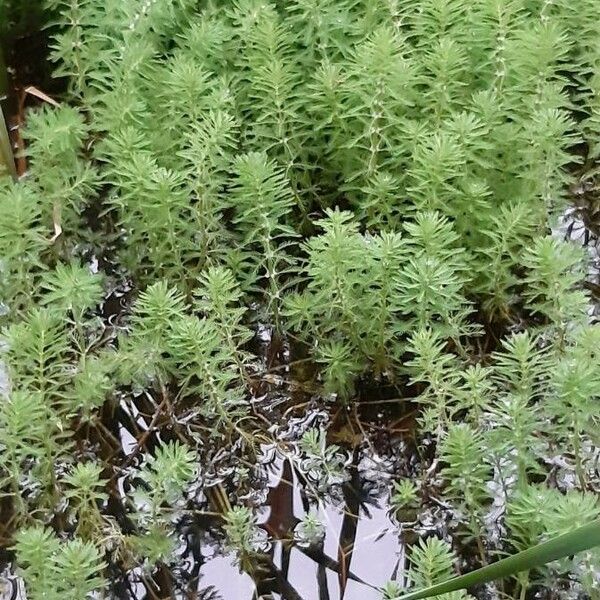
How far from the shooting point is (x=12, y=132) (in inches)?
77.5

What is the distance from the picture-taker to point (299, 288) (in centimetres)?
170

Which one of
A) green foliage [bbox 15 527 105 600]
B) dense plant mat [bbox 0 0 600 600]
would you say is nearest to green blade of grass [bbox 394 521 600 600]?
dense plant mat [bbox 0 0 600 600]

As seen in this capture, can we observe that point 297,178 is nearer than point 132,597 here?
No

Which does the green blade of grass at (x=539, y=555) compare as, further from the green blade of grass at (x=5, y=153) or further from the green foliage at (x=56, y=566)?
the green blade of grass at (x=5, y=153)

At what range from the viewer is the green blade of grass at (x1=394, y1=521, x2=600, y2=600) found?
99 centimetres

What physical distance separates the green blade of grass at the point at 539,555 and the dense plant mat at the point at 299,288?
0.48ft

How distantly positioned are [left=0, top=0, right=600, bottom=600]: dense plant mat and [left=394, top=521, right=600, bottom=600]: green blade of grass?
148 mm

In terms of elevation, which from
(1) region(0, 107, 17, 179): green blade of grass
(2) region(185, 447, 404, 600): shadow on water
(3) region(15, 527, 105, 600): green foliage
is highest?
(1) region(0, 107, 17, 179): green blade of grass

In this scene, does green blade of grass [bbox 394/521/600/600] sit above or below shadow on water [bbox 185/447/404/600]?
above

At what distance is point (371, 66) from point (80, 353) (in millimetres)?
718

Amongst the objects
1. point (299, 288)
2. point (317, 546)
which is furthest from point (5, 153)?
point (317, 546)

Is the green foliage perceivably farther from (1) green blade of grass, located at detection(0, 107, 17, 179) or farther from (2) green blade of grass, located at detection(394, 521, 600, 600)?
(1) green blade of grass, located at detection(0, 107, 17, 179)

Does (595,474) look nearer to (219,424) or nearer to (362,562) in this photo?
(362,562)

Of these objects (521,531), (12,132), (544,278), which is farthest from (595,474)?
(12,132)
